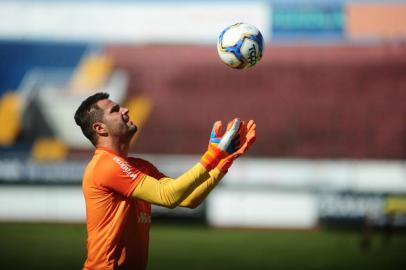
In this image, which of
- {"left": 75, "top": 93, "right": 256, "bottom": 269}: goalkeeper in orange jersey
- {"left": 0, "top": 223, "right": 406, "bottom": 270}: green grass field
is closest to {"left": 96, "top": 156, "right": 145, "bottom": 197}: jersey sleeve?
{"left": 75, "top": 93, "right": 256, "bottom": 269}: goalkeeper in orange jersey

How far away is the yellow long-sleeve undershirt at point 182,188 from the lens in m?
4.20

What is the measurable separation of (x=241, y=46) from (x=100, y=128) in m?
1.50

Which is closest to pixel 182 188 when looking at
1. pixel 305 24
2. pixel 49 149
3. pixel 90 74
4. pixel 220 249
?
pixel 220 249

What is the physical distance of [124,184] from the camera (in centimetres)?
438

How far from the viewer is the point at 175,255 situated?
1231 cm

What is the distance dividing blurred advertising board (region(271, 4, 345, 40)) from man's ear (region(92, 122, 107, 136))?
1812cm

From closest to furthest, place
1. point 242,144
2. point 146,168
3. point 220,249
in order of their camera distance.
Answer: point 242,144 < point 146,168 < point 220,249

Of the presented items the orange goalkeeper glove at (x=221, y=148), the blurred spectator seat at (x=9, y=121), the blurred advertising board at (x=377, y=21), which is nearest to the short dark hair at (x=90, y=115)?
the orange goalkeeper glove at (x=221, y=148)

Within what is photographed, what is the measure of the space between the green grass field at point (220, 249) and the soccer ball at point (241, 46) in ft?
19.1

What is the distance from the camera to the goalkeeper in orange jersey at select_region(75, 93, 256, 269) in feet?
14.0

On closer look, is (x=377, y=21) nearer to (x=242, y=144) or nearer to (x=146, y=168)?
(x=146, y=168)

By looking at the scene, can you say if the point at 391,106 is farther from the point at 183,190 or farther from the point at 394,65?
the point at 183,190

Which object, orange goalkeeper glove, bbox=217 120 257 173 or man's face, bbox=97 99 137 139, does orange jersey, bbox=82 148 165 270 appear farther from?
orange goalkeeper glove, bbox=217 120 257 173

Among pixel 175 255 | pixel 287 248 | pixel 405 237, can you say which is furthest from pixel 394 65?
pixel 175 255
